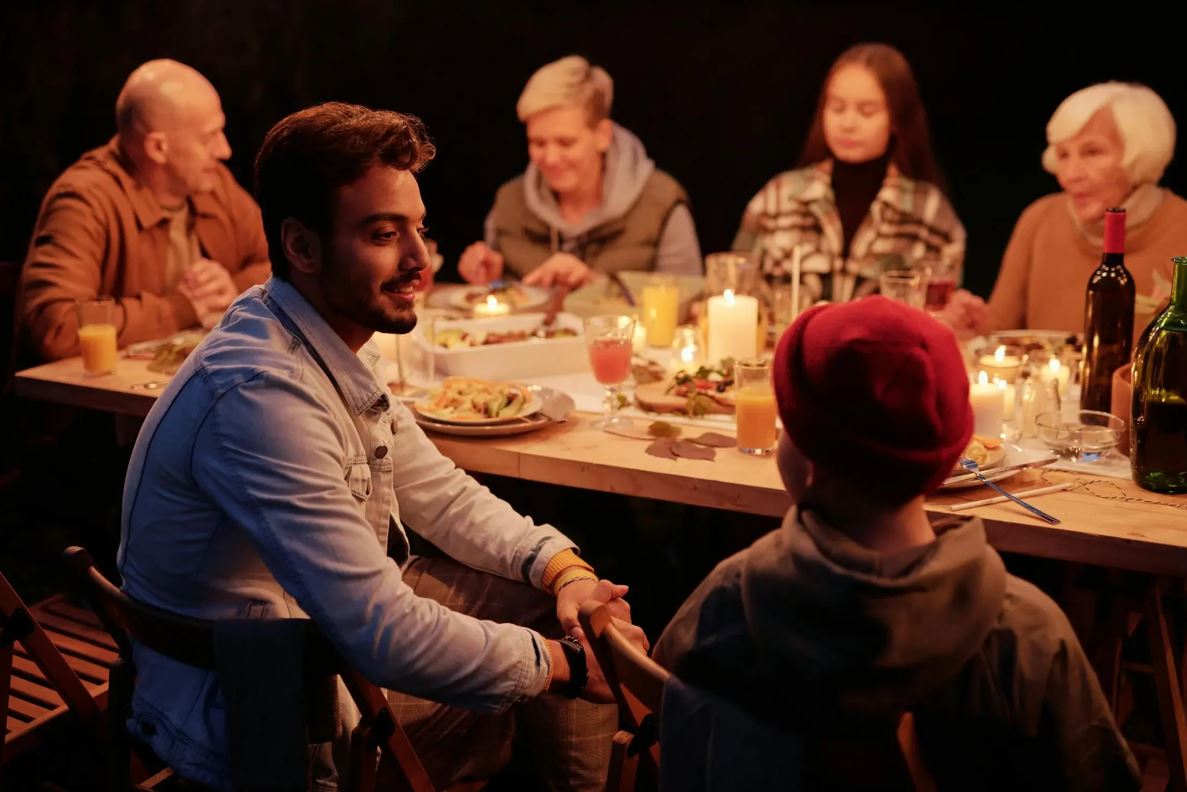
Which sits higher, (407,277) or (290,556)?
(407,277)

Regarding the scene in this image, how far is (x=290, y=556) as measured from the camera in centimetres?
157

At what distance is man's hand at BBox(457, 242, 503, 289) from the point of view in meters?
4.30

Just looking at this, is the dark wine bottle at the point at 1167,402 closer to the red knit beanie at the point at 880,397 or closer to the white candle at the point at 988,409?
the white candle at the point at 988,409

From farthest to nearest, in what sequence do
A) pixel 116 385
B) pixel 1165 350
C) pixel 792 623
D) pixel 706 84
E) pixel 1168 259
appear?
pixel 706 84, pixel 1168 259, pixel 116 385, pixel 1165 350, pixel 792 623

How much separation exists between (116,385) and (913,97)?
3.03 metres

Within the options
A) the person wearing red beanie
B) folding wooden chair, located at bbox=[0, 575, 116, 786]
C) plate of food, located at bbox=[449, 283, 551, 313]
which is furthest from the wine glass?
the person wearing red beanie

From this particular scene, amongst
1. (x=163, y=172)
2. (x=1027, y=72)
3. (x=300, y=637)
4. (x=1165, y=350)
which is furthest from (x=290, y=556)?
(x=1027, y=72)

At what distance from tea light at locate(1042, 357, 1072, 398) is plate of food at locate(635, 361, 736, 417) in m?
0.65

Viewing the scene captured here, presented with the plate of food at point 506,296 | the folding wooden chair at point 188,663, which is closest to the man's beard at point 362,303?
the folding wooden chair at point 188,663

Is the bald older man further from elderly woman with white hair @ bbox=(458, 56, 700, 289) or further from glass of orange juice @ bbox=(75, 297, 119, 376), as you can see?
elderly woman with white hair @ bbox=(458, 56, 700, 289)

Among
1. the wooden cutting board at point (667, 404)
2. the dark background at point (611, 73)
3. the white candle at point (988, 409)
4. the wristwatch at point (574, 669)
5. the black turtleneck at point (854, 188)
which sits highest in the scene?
the dark background at point (611, 73)

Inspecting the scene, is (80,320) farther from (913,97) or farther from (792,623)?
(913,97)

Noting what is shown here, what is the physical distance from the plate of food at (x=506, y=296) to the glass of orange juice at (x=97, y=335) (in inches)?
38.3

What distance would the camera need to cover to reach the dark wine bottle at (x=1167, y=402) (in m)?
2.03
